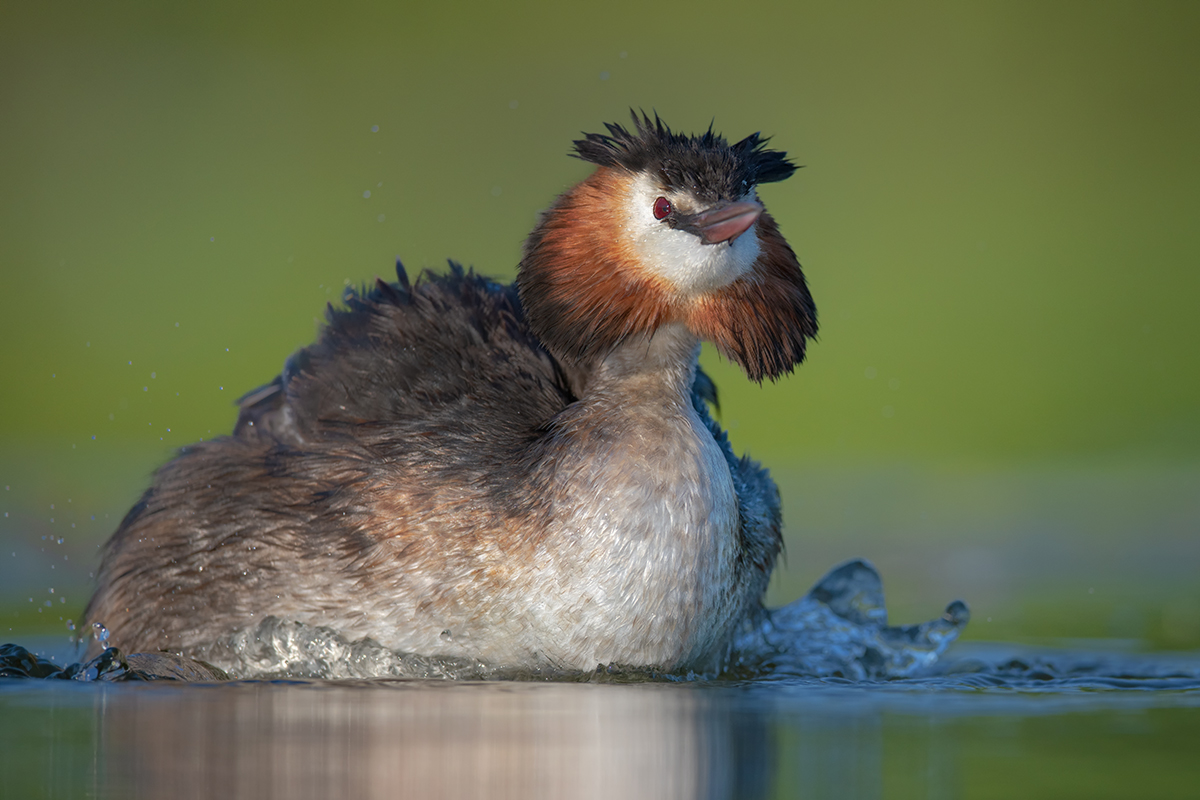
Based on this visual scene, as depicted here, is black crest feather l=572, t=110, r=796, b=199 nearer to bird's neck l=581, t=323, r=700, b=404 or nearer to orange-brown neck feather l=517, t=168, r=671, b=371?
orange-brown neck feather l=517, t=168, r=671, b=371

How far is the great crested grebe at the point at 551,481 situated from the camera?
18.5 feet

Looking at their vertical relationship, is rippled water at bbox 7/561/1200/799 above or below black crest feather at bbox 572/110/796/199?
below

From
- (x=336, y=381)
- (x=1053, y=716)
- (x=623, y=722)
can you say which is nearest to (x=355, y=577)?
(x=336, y=381)

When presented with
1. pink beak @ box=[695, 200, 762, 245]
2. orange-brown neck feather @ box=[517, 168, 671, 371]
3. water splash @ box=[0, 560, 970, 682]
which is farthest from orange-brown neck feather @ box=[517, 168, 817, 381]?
water splash @ box=[0, 560, 970, 682]

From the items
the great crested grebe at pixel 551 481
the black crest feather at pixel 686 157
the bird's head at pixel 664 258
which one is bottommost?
the great crested grebe at pixel 551 481

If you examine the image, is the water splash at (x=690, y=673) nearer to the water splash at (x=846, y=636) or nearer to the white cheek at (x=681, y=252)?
the water splash at (x=846, y=636)

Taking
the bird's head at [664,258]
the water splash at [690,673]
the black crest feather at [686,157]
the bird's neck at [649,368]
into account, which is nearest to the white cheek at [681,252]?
the bird's head at [664,258]

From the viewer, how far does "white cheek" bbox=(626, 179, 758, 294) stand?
5.69 m

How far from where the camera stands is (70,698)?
5.08 m

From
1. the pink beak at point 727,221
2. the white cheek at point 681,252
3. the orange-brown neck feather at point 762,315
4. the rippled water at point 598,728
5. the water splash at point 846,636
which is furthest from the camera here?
the water splash at point 846,636

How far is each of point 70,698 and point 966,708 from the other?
3.00 metres

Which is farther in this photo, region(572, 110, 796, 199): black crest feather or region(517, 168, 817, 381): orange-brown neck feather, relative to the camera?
region(517, 168, 817, 381): orange-brown neck feather

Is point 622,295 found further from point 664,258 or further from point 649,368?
point 649,368

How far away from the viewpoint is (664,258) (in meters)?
5.73
